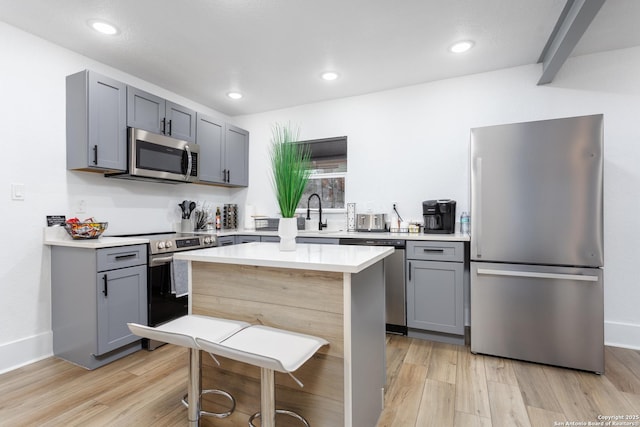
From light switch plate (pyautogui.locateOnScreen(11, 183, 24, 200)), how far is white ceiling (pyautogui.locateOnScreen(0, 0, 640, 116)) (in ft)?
3.91

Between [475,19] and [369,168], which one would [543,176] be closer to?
[475,19]

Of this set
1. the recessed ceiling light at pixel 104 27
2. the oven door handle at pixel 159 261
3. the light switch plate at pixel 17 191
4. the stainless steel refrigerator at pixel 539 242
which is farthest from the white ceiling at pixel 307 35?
the oven door handle at pixel 159 261

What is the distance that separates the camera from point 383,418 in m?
1.70

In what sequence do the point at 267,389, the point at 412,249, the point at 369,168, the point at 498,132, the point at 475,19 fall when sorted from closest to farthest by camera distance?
the point at 267,389, the point at 475,19, the point at 498,132, the point at 412,249, the point at 369,168

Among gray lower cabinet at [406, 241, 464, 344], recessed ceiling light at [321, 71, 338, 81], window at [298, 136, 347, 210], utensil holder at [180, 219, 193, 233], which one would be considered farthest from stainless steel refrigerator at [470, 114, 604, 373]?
utensil holder at [180, 219, 193, 233]

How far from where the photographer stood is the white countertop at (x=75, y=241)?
7.38 ft

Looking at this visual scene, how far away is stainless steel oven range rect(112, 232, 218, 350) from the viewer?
101 inches

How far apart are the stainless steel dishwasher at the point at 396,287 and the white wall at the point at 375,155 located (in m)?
0.64

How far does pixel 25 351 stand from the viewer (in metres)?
2.34

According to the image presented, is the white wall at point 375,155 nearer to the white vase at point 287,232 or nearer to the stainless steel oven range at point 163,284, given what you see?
the stainless steel oven range at point 163,284

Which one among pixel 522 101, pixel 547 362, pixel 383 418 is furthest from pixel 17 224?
pixel 522 101

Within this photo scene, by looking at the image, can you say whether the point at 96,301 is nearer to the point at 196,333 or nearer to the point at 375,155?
the point at 196,333

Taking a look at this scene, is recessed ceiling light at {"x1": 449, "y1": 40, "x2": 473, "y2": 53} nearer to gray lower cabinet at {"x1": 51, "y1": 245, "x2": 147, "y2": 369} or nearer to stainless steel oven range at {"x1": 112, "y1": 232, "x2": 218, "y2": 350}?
stainless steel oven range at {"x1": 112, "y1": 232, "x2": 218, "y2": 350}

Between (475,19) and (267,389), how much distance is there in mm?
2670
